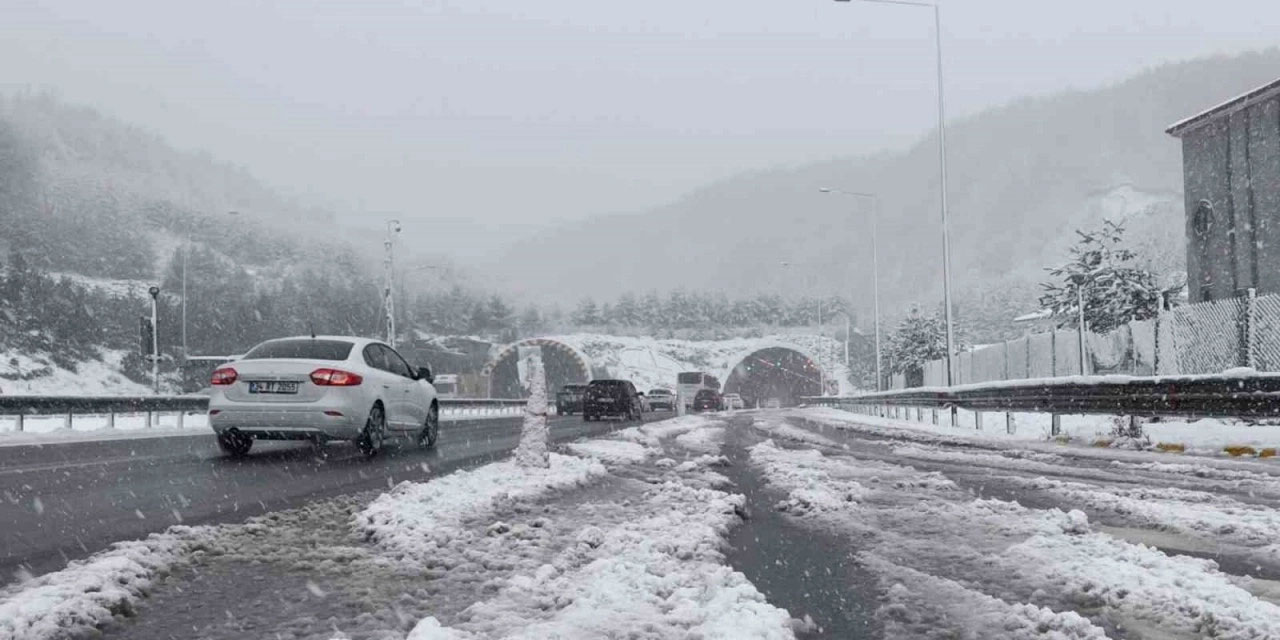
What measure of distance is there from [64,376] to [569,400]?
32.2 m

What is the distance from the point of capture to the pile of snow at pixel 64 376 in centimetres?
5303

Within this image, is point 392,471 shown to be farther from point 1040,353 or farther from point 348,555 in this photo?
point 1040,353

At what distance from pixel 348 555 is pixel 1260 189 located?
131 feet

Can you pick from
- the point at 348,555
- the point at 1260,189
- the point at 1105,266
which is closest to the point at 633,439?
the point at 348,555

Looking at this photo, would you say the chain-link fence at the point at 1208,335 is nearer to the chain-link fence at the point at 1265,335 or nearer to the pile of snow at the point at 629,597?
the chain-link fence at the point at 1265,335

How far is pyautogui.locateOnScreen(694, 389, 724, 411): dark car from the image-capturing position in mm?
59250

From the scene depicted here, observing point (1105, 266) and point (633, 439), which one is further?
point (1105, 266)

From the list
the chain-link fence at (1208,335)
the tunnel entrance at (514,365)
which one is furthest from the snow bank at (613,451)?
the tunnel entrance at (514,365)

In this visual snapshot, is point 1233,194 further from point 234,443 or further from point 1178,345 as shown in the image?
point 234,443

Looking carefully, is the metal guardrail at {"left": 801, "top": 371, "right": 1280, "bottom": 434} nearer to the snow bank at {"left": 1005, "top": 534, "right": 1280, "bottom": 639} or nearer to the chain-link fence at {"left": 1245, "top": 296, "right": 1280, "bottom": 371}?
the chain-link fence at {"left": 1245, "top": 296, "right": 1280, "bottom": 371}

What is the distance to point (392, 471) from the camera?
9.70 meters

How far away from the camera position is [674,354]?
400ft

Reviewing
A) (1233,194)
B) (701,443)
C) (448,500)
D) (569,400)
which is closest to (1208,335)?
(701,443)

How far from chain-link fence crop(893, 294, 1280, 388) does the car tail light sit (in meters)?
14.5
